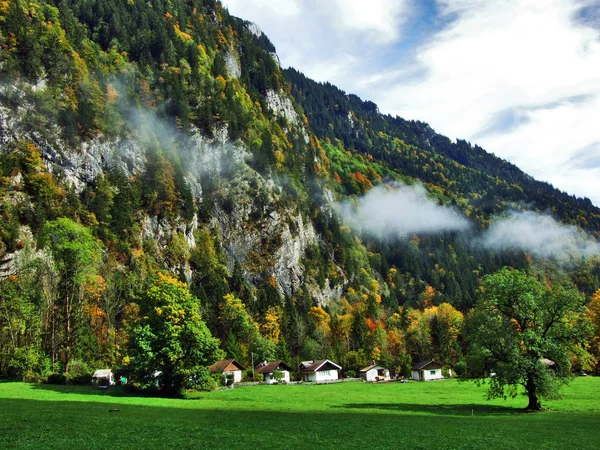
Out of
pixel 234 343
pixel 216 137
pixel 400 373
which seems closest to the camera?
pixel 234 343

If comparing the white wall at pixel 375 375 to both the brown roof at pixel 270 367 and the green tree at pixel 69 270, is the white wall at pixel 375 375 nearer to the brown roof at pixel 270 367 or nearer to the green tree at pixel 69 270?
the brown roof at pixel 270 367

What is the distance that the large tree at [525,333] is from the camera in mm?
41812

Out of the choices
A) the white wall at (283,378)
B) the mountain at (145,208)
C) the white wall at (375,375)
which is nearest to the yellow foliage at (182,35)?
the mountain at (145,208)

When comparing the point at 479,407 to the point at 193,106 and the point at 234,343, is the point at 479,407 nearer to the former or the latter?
the point at 234,343

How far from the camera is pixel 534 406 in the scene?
4347cm

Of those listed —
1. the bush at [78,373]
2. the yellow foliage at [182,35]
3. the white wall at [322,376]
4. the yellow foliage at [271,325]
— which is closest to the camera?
the bush at [78,373]

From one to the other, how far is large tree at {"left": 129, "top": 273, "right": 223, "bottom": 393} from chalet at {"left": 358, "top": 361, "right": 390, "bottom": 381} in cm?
5725

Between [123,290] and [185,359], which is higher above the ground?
[123,290]

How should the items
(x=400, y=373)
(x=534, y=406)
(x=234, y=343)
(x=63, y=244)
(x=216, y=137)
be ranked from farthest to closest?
(x=216, y=137)
(x=400, y=373)
(x=234, y=343)
(x=63, y=244)
(x=534, y=406)

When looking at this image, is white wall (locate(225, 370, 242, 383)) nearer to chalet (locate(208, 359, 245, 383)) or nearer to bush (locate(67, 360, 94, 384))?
chalet (locate(208, 359, 245, 383))

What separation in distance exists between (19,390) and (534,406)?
51.0m

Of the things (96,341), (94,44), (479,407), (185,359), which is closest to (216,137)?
(94,44)

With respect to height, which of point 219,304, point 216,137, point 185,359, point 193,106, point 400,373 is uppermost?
point 193,106

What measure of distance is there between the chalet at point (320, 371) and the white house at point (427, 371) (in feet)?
56.5
